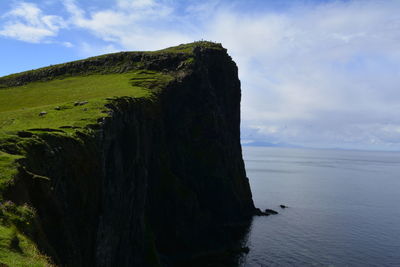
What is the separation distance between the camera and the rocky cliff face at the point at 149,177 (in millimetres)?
22539

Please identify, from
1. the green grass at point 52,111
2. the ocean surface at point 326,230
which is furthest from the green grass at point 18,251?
the ocean surface at point 326,230

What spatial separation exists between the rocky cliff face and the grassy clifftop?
695 millimetres

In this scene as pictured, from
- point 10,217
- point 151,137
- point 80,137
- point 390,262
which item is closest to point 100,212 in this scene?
point 80,137

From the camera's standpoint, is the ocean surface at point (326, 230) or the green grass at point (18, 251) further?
the ocean surface at point (326, 230)

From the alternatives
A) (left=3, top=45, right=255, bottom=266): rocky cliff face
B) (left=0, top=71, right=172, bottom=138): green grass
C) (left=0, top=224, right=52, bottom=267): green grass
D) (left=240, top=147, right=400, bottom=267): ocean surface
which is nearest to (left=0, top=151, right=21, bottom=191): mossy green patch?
(left=3, top=45, right=255, bottom=266): rocky cliff face

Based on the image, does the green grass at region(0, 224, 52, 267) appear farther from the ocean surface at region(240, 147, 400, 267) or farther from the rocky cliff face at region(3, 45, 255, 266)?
the ocean surface at region(240, 147, 400, 267)

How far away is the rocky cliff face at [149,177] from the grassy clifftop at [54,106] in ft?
2.28

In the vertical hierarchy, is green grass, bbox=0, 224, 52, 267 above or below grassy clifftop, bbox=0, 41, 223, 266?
below

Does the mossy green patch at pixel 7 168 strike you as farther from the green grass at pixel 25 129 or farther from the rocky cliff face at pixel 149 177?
the rocky cliff face at pixel 149 177

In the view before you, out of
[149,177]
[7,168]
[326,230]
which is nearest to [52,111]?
[7,168]

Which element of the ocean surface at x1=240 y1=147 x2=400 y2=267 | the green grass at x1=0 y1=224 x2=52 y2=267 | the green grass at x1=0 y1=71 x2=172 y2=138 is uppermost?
the green grass at x1=0 y1=71 x2=172 y2=138

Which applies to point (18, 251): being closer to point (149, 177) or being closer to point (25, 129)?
point (25, 129)

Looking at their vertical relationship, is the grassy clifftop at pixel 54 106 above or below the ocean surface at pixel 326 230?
above

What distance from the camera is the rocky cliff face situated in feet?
73.9
